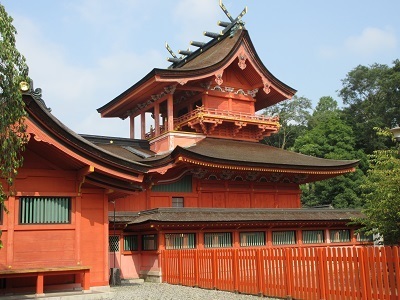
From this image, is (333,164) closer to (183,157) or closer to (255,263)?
(183,157)

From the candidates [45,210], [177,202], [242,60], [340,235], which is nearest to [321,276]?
[45,210]

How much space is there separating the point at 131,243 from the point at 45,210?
805 cm

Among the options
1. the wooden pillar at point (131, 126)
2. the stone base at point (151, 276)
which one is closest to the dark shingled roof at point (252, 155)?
the stone base at point (151, 276)

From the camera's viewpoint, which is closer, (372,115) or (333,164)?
(333,164)

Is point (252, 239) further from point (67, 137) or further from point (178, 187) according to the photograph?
point (67, 137)

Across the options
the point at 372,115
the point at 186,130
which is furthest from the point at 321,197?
the point at 186,130

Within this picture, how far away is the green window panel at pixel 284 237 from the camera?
77.0 feet

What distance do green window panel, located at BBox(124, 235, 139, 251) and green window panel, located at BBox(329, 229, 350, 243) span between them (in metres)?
10.9

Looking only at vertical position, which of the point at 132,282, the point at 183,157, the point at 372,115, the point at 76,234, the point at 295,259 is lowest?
the point at 132,282

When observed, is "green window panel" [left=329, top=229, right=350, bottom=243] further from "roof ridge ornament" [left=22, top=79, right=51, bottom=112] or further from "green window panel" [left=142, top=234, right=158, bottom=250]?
"roof ridge ornament" [left=22, top=79, right=51, bottom=112]

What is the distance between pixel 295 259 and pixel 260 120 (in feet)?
56.9

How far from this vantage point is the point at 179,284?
18.1 meters

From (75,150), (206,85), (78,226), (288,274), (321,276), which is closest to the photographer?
(321,276)

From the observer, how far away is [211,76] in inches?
1085
